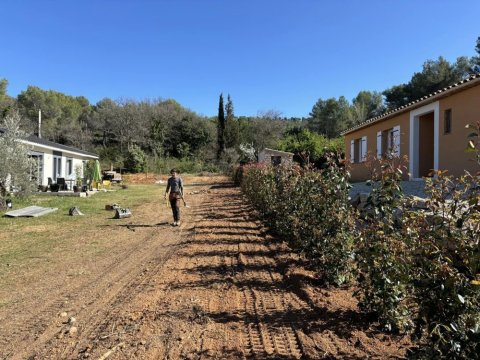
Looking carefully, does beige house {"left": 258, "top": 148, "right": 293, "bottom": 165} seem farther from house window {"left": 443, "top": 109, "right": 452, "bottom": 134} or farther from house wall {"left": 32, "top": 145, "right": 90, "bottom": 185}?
house wall {"left": 32, "top": 145, "right": 90, "bottom": 185}

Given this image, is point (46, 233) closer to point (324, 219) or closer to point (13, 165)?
point (13, 165)

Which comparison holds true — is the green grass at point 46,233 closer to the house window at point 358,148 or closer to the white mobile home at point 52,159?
the white mobile home at point 52,159

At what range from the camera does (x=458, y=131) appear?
1208 cm

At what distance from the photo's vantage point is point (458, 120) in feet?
39.7

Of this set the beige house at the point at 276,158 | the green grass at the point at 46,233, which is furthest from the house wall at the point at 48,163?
the beige house at the point at 276,158

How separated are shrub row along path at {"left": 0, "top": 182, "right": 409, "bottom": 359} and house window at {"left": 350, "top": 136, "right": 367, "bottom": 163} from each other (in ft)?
51.4

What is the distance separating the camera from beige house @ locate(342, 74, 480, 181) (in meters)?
11.6

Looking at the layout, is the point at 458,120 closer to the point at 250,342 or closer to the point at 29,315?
the point at 250,342

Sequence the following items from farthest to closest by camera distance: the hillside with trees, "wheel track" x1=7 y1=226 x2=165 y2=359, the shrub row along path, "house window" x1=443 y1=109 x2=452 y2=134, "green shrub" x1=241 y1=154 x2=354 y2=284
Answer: the hillside with trees < "house window" x1=443 y1=109 x2=452 y2=134 < "green shrub" x1=241 y1=154 x2=354 y2=284 < "wheel track" x1=7 y1=226 x2=165 y2=359 < the shrub row along path

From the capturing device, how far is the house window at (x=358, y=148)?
21.8 meters

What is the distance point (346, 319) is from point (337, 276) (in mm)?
898

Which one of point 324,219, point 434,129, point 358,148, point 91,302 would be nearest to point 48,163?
point 358,148

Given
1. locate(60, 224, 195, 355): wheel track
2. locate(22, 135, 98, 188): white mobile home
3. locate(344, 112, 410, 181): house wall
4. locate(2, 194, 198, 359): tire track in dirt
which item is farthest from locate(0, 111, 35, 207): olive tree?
locate(344, 112, 410, 181): house wall

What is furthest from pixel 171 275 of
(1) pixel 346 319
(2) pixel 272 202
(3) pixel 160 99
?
(3) pixel 160 99
